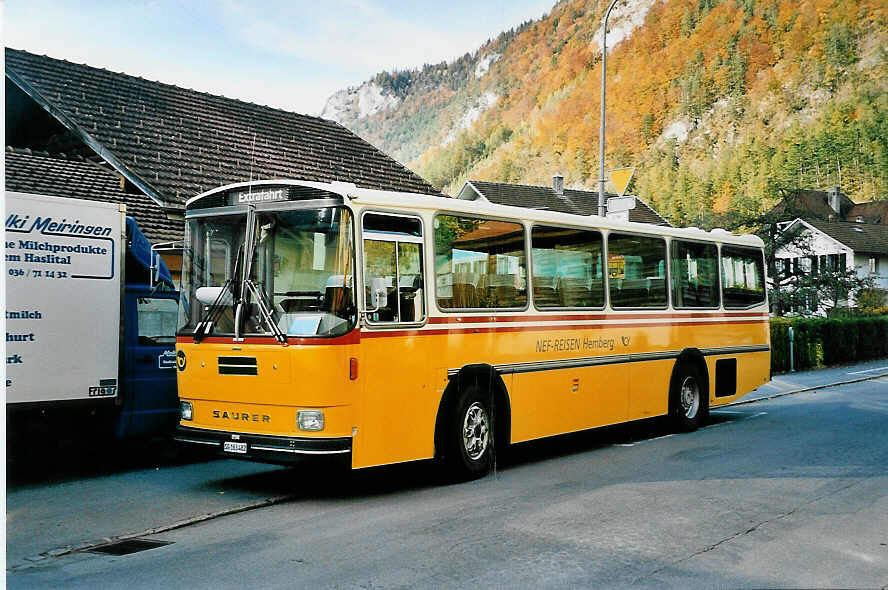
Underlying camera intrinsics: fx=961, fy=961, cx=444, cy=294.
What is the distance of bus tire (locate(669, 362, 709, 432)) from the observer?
13.9 m

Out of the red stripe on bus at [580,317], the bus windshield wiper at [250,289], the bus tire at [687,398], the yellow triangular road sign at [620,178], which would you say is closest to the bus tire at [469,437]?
the red stripe on bus at [580,317]

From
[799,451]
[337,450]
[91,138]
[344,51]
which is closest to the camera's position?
[337,450]

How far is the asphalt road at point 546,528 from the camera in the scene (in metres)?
6.13

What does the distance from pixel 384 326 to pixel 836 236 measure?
7369 centimetres

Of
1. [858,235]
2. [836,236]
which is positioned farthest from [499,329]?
[858,235]

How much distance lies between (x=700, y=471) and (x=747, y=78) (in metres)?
57.1

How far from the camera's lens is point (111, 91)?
2022 cm

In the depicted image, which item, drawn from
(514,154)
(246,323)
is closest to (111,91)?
(246,323)

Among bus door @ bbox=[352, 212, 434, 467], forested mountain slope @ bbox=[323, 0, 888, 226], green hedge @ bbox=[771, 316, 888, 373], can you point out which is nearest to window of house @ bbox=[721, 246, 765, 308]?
bus door @ bbox=[352, 212, 434, 467]

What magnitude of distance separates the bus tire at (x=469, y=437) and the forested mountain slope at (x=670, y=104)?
635 inches

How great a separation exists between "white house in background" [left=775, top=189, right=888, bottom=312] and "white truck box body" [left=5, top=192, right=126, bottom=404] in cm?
3076

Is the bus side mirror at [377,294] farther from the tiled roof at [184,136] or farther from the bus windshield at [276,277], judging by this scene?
the tiled roof at [184,136]

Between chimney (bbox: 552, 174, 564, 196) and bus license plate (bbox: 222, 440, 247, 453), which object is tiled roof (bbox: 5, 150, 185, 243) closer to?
bus license plate (bbox: 222, 440, 247, 453)

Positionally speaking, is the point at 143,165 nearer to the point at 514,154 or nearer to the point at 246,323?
the point at 246,323
